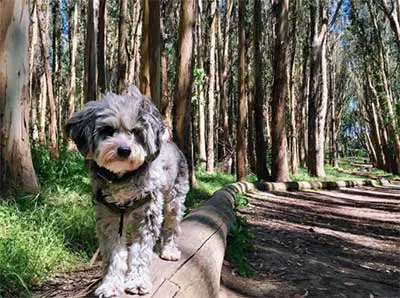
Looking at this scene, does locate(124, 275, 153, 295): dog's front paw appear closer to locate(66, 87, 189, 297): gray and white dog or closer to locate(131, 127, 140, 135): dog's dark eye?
locate(66, 87, 189, 297): gray and white dog

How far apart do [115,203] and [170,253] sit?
0.95m

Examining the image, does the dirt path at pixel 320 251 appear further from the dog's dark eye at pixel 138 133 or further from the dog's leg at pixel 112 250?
the dog's dark eye at pixel 138 133

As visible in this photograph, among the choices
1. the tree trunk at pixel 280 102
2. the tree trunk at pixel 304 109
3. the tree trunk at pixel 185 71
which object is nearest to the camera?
the tree trunk at pixel 185 71

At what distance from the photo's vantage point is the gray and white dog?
3.44m

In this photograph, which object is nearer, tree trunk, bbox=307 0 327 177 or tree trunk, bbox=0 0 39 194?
tree trunk, bbox=0 0 39 194

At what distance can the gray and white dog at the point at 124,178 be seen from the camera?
344 cm

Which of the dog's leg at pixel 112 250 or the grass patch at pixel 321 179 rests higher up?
the grass patch at pixel 321 179

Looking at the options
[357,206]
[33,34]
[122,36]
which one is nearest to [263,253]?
[357,206]

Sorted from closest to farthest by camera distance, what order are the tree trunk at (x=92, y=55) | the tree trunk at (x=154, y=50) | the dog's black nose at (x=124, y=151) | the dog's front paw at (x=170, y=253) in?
the dog's black nose at (x=124, y=151)
the dog's front paw at (x=170, y=253)
the tree trunk at (x=154, y=50)
the tree trunk at (x=92, y=55)

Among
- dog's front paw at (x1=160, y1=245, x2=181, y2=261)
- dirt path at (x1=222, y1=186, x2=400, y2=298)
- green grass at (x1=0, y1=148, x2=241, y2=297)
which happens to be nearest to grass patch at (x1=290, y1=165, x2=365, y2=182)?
dirt path at (x1=222, y1=186, x2=400, y2=298)

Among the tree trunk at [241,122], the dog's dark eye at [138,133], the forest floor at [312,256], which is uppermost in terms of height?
the tree trunk at [241,122]

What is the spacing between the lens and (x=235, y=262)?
6.73 metres

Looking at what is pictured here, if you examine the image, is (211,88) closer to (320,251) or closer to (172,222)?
(320,251)

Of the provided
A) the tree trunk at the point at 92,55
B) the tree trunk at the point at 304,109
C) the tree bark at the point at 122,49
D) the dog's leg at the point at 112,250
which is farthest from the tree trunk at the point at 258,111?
the dog's leg at the point at 112,250
